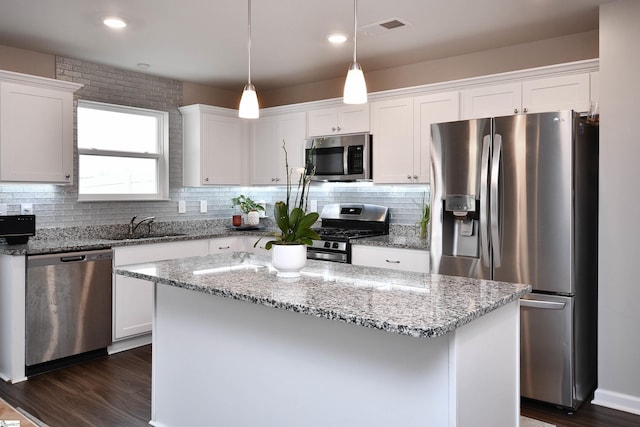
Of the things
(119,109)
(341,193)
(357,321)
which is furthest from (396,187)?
(357,321)

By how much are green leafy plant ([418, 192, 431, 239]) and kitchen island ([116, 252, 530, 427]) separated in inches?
68.1

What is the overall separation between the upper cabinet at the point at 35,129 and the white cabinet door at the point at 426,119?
9.15 ft

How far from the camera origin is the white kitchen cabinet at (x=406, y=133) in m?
4.04

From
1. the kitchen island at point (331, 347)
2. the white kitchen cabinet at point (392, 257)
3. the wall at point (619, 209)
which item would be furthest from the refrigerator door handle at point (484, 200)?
the kitchen island at point (331, 347)

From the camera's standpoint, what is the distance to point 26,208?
4.09 m

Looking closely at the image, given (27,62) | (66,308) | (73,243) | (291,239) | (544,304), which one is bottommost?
(66,308)

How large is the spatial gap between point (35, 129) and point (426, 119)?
120 inches

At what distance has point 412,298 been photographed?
1898 mm

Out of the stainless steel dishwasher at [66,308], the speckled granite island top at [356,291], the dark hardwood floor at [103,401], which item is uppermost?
the speckled granite island top at [356,291]

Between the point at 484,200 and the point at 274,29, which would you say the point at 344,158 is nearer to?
the point at 274,29

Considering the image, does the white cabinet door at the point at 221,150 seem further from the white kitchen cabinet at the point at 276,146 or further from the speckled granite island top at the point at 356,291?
the speckled granite island top at the point at 356,291

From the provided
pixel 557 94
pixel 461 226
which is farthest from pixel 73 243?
pixel 557 94

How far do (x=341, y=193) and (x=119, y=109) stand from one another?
2.27 metres

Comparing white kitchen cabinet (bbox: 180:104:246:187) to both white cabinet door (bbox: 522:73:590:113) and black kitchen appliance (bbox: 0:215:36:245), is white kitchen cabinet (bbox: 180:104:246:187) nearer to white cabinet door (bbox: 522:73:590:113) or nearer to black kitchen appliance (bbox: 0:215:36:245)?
black kitchen appliance (bbox: 0:215:36:245)
